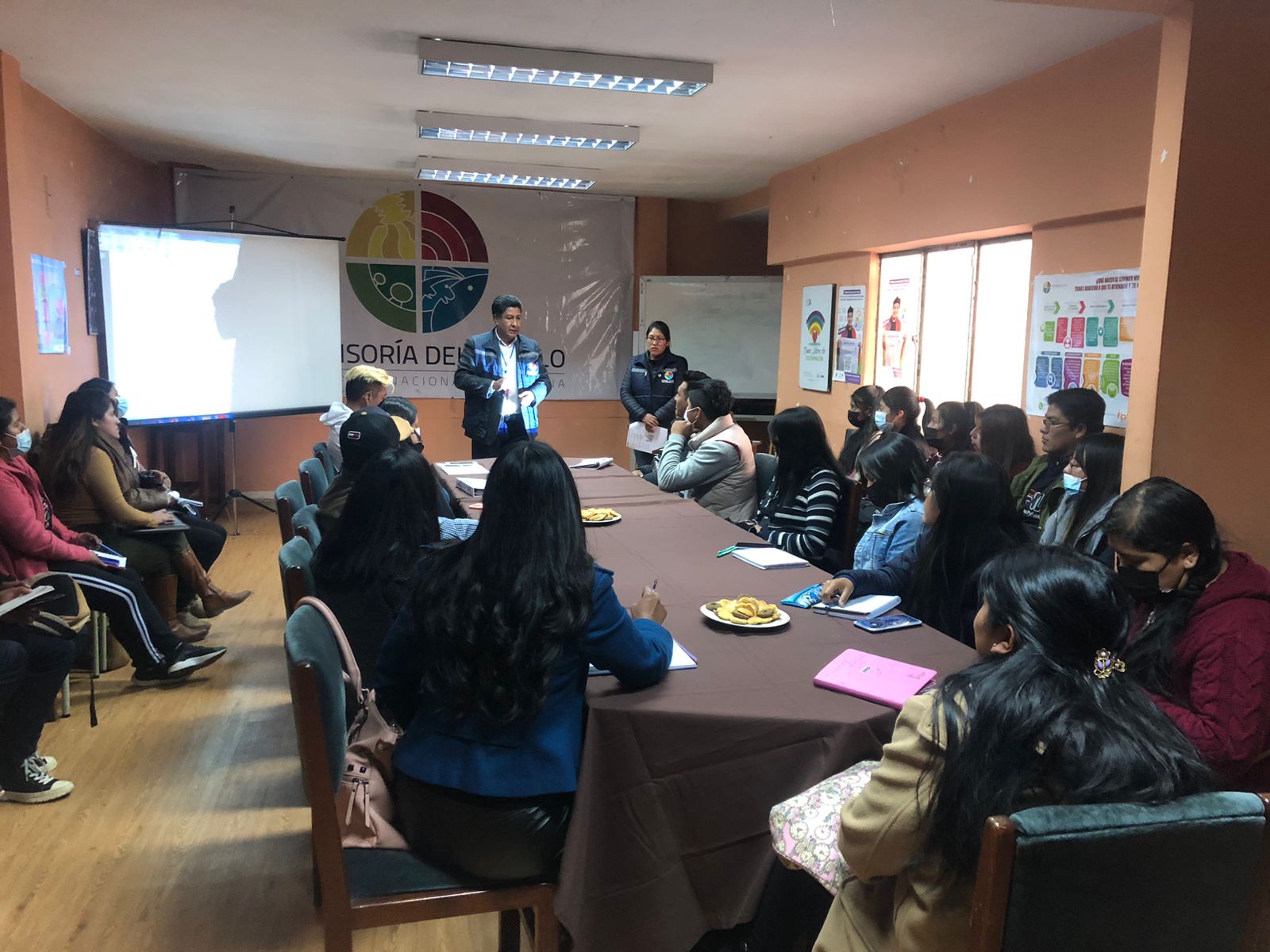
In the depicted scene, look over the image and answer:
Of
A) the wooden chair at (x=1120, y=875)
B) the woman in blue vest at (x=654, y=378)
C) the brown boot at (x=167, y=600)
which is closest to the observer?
the wooden chair at (x=1120, y=875)

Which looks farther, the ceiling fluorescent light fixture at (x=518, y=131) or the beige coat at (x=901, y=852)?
the ceiling fluorescent light fixture at (x=518, y=131)

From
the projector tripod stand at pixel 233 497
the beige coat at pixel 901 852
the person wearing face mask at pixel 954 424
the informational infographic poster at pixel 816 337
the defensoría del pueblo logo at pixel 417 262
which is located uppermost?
the defensoría del pueblo logo at pixel 417 262

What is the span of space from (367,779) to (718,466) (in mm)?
2372

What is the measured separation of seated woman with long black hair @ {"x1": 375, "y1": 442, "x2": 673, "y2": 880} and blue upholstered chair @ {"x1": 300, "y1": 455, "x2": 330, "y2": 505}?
2.23 meters

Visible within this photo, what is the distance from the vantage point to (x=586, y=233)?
25.1ft

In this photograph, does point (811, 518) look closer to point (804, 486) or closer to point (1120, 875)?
point (804, 486)

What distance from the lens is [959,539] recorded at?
2344 mm

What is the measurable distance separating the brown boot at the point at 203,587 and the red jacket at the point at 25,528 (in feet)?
2.52

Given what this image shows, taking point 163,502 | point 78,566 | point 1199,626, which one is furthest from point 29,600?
point 1199,626

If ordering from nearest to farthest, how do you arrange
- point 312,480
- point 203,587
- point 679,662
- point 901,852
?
point 901,852, point 679,662, point 312,480, point 203,587

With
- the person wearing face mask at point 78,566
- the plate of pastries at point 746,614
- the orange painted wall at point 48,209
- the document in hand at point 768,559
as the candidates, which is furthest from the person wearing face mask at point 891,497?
the orange painted wall at point 48,209

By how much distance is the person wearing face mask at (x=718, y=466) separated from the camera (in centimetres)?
385

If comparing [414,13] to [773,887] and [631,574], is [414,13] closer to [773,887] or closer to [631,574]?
[631,574]

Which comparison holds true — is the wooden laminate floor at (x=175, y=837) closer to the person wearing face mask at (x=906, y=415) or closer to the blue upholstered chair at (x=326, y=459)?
the blue upholstered chair at (x=326, y=459)
